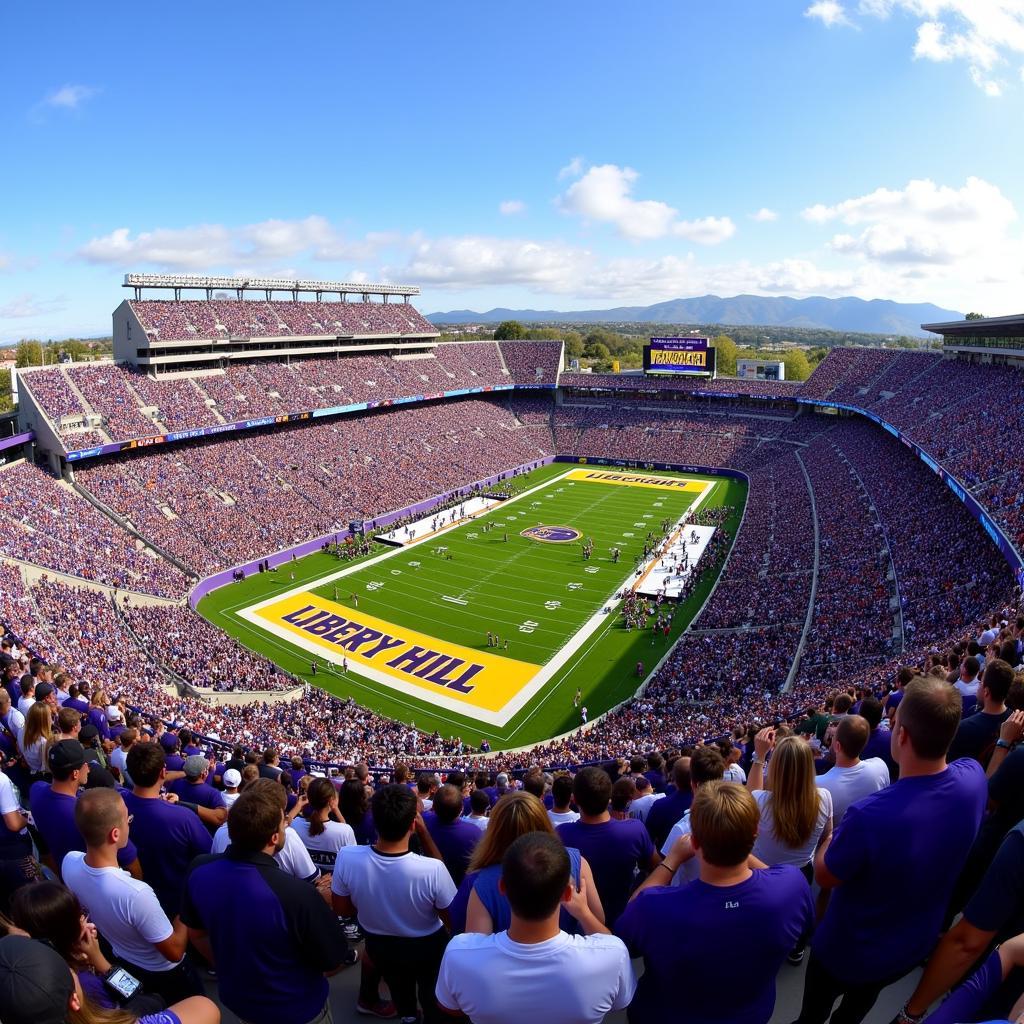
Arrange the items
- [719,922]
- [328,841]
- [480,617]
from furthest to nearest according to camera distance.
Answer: [480,617]
[328,841]
[719,922]

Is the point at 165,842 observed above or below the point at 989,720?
below

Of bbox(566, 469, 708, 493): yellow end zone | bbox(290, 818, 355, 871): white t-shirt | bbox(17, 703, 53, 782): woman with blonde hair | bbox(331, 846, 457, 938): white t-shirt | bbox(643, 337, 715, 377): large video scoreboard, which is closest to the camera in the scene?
bbox(331, 846, 457, 938): white t-shirt

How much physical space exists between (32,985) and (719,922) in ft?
8.18

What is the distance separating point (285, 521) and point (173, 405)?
492 inches

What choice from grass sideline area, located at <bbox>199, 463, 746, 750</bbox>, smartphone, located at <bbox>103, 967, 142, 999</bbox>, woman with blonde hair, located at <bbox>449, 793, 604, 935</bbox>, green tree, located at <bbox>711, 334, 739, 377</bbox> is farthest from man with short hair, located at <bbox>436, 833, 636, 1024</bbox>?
green tree, located at <bbox>711, 334, 739, 377</bbox>

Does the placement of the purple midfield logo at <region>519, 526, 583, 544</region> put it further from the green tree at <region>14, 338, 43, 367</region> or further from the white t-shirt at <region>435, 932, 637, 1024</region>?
the green tree at <region>14, 338, 43, 367</region>

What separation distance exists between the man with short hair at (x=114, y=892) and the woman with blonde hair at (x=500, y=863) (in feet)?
5.41

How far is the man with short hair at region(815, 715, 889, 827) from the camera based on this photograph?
4.75m

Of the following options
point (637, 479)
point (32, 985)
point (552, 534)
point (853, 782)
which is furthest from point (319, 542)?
point (32, 985)

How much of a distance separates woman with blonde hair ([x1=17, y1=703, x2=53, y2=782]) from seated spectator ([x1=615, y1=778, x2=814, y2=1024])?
6.29 metres

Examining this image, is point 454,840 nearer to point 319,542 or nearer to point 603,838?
point 603,838

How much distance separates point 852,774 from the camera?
475cm

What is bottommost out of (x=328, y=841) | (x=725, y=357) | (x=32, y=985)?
(x=328, y=841)

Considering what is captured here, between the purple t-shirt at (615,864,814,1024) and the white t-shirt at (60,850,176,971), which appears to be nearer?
the purple t-shirt at (615,864,814,1024)
